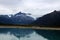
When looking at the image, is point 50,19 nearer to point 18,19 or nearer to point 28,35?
point 18,19

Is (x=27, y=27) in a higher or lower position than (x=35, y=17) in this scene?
lower

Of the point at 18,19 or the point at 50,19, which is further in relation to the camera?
the point at 18,19

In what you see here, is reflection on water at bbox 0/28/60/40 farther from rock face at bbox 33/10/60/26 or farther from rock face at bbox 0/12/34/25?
rock face at bbox 33/10/60/26

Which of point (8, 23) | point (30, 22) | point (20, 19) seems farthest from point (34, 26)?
point (8, 23)

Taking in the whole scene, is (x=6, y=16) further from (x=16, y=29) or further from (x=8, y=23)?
(x=16, y=29)

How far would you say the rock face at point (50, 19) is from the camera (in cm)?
999

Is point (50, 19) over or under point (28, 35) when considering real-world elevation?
over

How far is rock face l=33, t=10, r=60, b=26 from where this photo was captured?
9992 millimetres

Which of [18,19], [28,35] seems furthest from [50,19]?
[28,35]

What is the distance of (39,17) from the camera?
10000 mm

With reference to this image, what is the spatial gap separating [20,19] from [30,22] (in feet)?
2.44

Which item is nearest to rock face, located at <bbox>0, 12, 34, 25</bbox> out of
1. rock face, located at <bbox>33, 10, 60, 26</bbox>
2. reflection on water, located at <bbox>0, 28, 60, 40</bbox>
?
rock face, located at <bbox>33, 10, 60, 26</bbox>

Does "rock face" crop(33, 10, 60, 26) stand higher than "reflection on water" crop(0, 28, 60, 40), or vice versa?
"rock face" crop(33, 10, 60, 26)

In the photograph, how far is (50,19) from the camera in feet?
32.9
